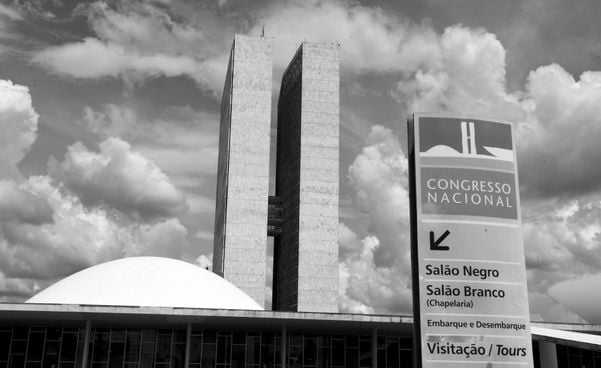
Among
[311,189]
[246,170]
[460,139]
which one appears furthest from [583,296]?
[460,139]

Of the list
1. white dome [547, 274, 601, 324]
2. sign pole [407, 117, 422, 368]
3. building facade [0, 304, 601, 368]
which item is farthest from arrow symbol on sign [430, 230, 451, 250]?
white dome [547, 274, 601, 324]

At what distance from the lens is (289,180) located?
307ft

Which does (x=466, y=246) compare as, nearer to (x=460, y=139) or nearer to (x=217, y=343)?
(x=460, y=139)

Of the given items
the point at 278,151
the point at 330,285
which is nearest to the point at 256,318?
the point at 330,285

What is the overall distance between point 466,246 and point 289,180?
250ft

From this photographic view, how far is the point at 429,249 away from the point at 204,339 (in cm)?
2885

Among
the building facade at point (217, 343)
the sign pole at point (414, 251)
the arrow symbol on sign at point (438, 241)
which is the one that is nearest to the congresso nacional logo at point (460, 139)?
the sign pole at point (414, 251)

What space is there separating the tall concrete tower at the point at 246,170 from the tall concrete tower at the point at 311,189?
4645 millimetres

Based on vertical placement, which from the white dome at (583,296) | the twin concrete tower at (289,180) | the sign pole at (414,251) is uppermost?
the twin concrete tower at (289,180)

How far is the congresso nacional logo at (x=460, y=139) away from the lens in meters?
17.8

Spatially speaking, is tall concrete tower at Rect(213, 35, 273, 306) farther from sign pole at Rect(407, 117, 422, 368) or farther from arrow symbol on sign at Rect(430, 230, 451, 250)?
arrow symbol on sign at Rect(430, 230, 451, 250)

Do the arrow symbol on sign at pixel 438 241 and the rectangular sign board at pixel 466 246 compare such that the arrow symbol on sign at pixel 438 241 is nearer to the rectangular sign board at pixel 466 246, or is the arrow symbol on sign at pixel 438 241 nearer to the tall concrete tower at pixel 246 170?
the rectangular sign board at pixel 466 246

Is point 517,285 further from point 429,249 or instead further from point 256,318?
point 256,318

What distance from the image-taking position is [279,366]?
4284 cm
